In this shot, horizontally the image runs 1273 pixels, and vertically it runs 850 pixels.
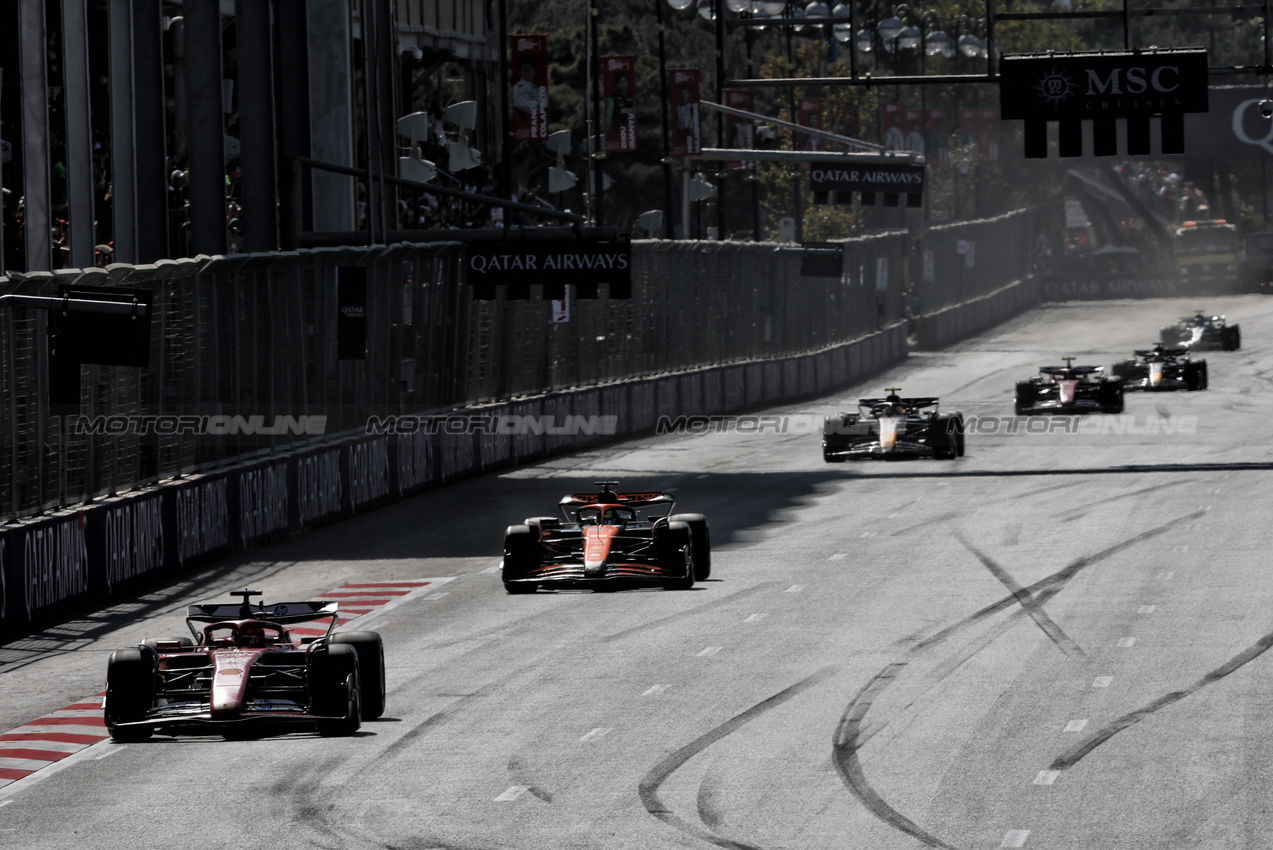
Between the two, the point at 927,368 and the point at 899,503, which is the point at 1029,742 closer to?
the point at 899,503

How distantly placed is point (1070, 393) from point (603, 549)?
65.6 feet

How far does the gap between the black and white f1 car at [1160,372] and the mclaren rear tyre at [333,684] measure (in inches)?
1252

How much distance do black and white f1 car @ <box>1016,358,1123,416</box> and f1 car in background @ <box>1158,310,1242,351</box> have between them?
18503mm

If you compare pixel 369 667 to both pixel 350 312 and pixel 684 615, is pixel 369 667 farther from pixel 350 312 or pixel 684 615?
pixel 350 312

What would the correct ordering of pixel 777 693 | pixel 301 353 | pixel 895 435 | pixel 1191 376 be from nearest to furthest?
1. pixel 777 693
2. pixel 301 353
3. pixel 895 435
4. pixel 1191 376

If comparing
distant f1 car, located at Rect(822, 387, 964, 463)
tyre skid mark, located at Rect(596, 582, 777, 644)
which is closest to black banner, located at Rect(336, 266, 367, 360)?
distant f1 car, located at Rect(822, 387, 964, 463)

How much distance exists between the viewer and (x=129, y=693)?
39.3ft

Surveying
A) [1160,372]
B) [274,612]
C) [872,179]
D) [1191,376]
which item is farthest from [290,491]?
[872,179]

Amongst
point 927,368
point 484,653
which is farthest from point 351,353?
point 927,368

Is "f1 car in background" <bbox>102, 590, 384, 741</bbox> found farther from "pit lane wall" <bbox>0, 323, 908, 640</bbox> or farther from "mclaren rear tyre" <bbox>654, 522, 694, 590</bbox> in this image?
"mclaren rear tyre" <bbox>654, 522, 694, 590</bbox>

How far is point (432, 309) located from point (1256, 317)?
4632cm
